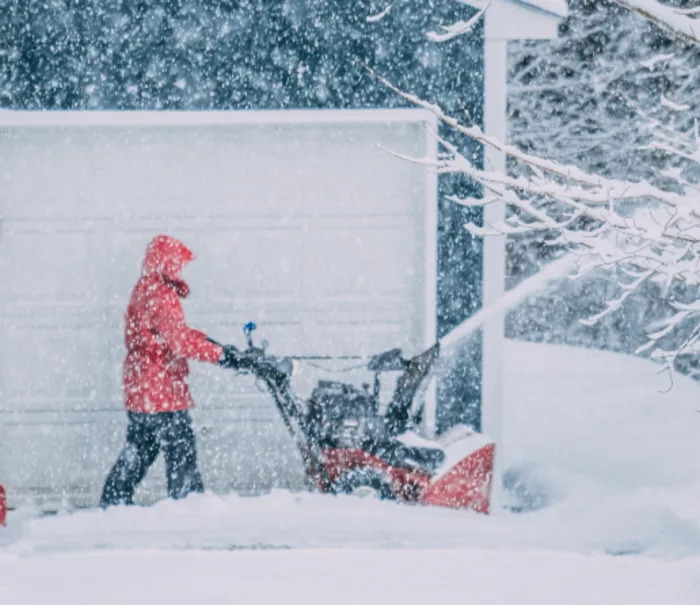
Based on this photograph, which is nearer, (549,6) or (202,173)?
(549,6)

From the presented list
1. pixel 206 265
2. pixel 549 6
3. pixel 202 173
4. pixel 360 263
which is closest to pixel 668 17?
pixel 549 6

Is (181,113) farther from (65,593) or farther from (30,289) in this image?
(65,593)

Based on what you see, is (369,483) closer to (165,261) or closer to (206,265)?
(165,261)

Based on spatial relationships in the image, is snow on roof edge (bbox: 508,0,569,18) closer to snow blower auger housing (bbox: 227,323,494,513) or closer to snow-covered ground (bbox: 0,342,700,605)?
snow blower auger housing (bbox: 227,323,494,513)

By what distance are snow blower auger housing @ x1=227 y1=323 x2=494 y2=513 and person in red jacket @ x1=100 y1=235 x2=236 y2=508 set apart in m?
0.53

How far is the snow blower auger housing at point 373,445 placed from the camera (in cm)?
605

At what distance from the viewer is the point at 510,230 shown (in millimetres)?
4523

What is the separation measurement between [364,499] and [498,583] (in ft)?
5.58

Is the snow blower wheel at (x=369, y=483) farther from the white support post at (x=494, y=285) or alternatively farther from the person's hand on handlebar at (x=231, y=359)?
the white support post at (x=494, y=285)

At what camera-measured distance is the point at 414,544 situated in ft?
18.4

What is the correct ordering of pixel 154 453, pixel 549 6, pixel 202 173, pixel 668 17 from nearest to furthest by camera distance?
pixel 668 17 < pixel 154 453 < pixel 549 6 < pixel 202 173

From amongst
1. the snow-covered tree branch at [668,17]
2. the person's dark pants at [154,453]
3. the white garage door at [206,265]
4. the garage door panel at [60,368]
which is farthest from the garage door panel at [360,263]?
the snow-covered tree branch at [668,17]

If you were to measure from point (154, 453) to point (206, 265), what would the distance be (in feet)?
5.37

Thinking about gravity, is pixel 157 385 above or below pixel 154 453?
above
